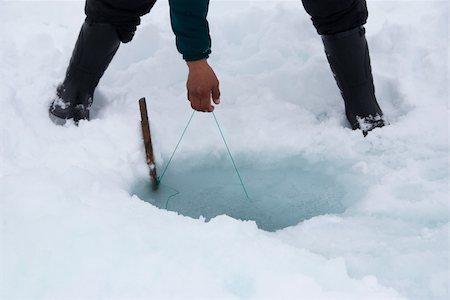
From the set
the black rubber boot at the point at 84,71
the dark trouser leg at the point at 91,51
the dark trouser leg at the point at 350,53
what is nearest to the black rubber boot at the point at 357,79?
the dark trouser leg at the point at 350,53

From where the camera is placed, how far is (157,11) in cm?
344

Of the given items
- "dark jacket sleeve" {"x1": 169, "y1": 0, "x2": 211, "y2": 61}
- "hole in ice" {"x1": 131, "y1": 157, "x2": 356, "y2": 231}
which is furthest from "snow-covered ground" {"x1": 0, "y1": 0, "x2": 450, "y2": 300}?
"dark jacket sleeve" {"x1": 169, "y1": 0, "x2": 211, "y2": 61}

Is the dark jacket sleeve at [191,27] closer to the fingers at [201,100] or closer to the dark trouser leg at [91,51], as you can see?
the fingers at [201,100]

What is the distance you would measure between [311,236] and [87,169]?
81 cm

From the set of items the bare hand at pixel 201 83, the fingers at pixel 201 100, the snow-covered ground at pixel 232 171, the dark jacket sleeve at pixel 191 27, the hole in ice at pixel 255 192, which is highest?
the dark jacket sleeve at pixel 191 27

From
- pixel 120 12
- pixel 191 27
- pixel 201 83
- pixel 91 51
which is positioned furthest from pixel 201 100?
pixel 91 51

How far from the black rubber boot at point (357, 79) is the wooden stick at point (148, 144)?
2.58ft

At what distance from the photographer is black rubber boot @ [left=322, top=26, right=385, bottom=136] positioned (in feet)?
7.59

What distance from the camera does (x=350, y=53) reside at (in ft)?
7.58

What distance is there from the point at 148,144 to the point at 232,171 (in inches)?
13.8

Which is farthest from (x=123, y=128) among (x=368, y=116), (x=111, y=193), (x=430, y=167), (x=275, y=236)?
(x=430, y=167)

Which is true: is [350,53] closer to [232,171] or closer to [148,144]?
[232,171]

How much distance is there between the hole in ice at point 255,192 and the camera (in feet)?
6.91

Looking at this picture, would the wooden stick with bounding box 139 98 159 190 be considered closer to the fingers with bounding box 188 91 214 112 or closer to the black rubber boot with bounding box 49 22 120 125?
the black rubber boot with bounding box 49 22 120 125
